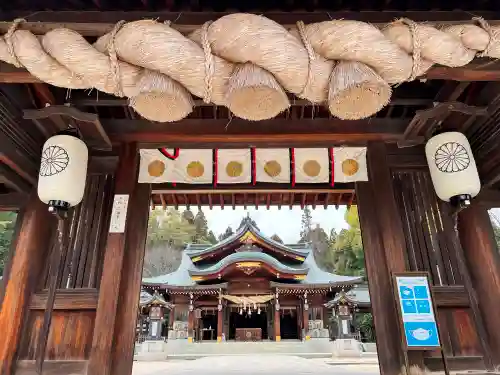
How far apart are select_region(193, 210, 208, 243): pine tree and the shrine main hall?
1001 inches

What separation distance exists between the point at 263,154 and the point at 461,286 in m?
2.37

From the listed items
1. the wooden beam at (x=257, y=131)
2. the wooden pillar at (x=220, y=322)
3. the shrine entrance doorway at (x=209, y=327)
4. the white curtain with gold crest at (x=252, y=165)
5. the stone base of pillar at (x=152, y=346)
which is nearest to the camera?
the wooden beam at (x=257, y=131)

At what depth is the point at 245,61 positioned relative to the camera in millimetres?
1676

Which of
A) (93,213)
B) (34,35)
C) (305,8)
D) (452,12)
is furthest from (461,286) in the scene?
(34,35)

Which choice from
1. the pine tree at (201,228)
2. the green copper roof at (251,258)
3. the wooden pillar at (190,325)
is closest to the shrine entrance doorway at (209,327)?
the wooden pillar at (190,325)

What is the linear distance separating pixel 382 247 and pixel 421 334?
2.50ft

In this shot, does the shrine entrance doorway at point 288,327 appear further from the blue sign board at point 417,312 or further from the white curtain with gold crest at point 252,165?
the blue sign board at point 417,312

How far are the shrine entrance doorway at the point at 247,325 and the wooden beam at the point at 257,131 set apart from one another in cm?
1708

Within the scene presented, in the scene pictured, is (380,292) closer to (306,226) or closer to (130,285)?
(130,285)

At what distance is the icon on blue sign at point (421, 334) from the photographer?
106 inches

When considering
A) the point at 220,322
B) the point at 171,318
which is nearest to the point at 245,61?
the point at 220,322

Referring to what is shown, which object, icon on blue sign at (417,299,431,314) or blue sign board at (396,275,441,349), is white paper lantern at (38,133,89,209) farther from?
icon on blue sign at (417,299,431,314)

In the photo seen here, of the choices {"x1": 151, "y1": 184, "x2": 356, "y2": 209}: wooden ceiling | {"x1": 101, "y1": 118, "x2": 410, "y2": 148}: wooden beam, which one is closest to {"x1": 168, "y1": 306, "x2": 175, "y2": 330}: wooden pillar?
{"x1": 151, "y1": 184, "x2": 356, "y2": 209}: wooden ceiling

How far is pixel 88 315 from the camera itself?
10.0 feet
